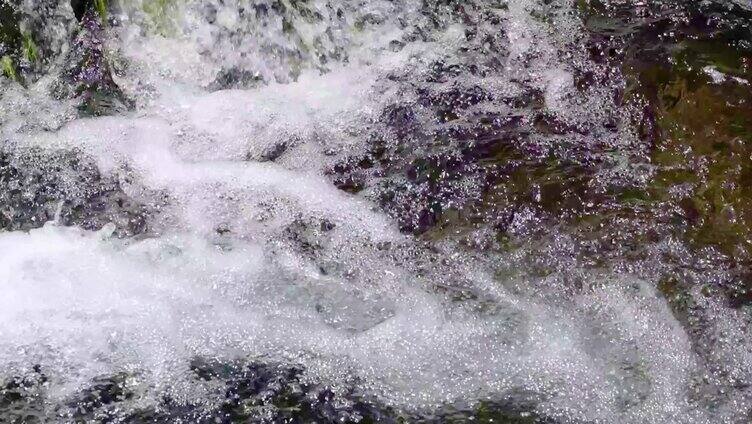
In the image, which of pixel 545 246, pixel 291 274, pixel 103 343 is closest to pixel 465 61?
pixel 545 246

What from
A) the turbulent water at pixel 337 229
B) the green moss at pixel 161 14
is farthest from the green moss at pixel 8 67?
the green moss at pixel 161 14

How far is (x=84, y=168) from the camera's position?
353 centimetres

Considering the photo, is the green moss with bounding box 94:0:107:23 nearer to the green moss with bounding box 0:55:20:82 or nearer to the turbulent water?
the turbulent water

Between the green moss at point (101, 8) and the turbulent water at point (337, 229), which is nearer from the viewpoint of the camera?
the turbulent water at point (337, 229)

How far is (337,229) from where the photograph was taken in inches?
129

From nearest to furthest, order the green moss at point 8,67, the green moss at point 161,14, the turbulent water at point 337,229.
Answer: the turbulent water at point 337,229, the green moss at point 8,67, the green moss at point 161,14

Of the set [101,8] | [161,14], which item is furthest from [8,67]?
[161,14]

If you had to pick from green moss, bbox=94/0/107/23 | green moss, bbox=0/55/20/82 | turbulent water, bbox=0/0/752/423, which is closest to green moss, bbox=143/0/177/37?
turbulent water, bbox=0/0/752/423

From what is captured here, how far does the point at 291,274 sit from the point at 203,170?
0.76 metres

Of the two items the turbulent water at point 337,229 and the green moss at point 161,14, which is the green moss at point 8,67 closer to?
the turbulent water at point 337,229

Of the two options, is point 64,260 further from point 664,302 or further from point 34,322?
point 664,302

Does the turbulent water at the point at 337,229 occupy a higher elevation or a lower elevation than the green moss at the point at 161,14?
lower

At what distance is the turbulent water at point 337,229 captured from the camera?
8.94 feet

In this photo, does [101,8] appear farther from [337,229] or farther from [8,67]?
[337,229]
